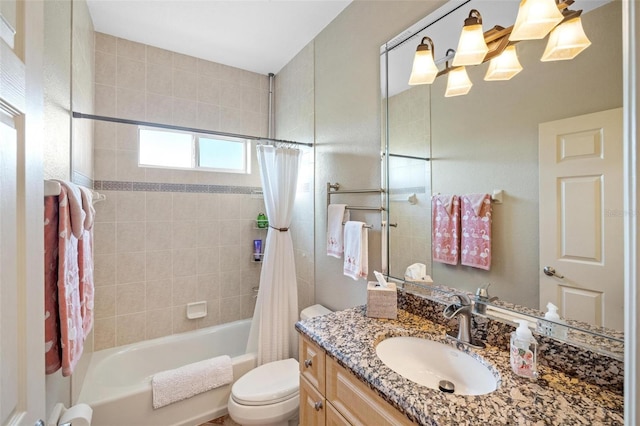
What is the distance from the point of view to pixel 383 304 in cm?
128

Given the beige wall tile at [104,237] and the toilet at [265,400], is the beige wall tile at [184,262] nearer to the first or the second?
the beige wall tile at [104,237]

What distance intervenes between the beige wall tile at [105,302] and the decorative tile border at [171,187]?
2.64ft

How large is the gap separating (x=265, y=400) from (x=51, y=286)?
3.81 ft

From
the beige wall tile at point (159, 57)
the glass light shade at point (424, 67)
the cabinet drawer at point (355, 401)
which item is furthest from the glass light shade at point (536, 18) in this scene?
the beige wall tile at point (159, 57)

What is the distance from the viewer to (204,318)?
2.52 metres

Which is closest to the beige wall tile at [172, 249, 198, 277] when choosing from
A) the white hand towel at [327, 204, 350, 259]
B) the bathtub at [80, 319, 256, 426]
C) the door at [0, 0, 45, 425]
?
the bathtub at [80, 319, 256, 426]

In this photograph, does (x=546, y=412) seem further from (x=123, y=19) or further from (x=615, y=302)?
(x=123, y=19)

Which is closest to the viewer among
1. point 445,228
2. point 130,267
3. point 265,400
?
point 445,228

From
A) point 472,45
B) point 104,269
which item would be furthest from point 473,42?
point 104,269

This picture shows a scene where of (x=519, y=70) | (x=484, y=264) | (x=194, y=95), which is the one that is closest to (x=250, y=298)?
(x=194, y=95)

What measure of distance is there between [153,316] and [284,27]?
8.66ft

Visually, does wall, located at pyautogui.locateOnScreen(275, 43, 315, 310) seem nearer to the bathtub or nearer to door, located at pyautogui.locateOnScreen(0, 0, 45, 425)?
the bathtub

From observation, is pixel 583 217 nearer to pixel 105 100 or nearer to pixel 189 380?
pixel 189 380

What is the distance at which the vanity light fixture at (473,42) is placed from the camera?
41.4 inches
